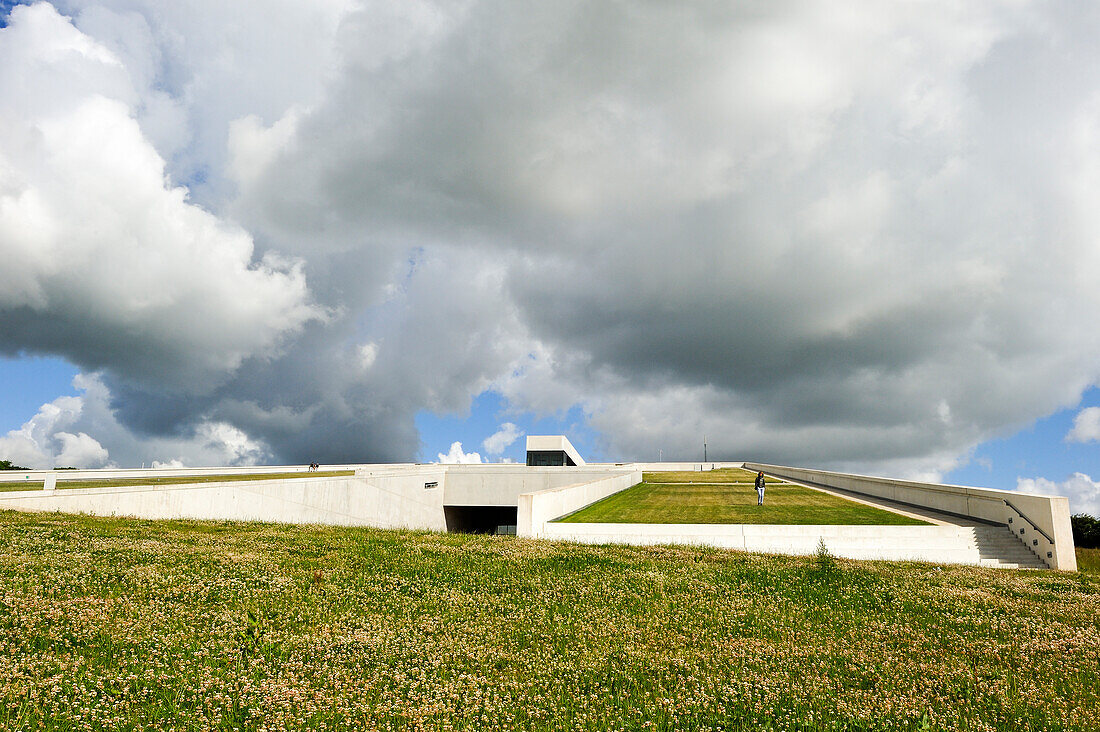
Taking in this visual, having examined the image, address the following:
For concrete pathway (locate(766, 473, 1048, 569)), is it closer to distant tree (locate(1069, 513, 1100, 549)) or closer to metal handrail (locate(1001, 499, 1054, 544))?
metal handrail (locate(1001, 499, 1054, 544))

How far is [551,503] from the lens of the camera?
29.8 meters

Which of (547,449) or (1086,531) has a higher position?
(547,449)

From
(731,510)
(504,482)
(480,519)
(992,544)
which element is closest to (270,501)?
(731,510)

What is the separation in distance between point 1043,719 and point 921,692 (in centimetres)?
108

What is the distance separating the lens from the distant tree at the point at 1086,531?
54219 millimetres

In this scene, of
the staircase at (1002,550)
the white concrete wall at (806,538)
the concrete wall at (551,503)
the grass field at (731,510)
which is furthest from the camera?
the grass field at (731,510)

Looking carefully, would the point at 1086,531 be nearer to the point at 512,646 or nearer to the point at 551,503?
the point at 551,503

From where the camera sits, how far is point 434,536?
62.6 ft

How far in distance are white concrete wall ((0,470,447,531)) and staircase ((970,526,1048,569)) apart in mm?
25103

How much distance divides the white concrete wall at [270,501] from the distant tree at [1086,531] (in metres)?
58.1

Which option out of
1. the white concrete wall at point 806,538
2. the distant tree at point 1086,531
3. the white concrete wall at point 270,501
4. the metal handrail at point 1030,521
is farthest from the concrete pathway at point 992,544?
the distant tree at point 1086,531

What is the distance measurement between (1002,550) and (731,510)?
13.3 meters

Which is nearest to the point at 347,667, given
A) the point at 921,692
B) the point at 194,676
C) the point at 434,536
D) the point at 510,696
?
the point at 194,676

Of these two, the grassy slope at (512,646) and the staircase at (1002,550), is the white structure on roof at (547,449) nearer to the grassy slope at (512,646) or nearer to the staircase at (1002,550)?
the staircase at (1002,550)
